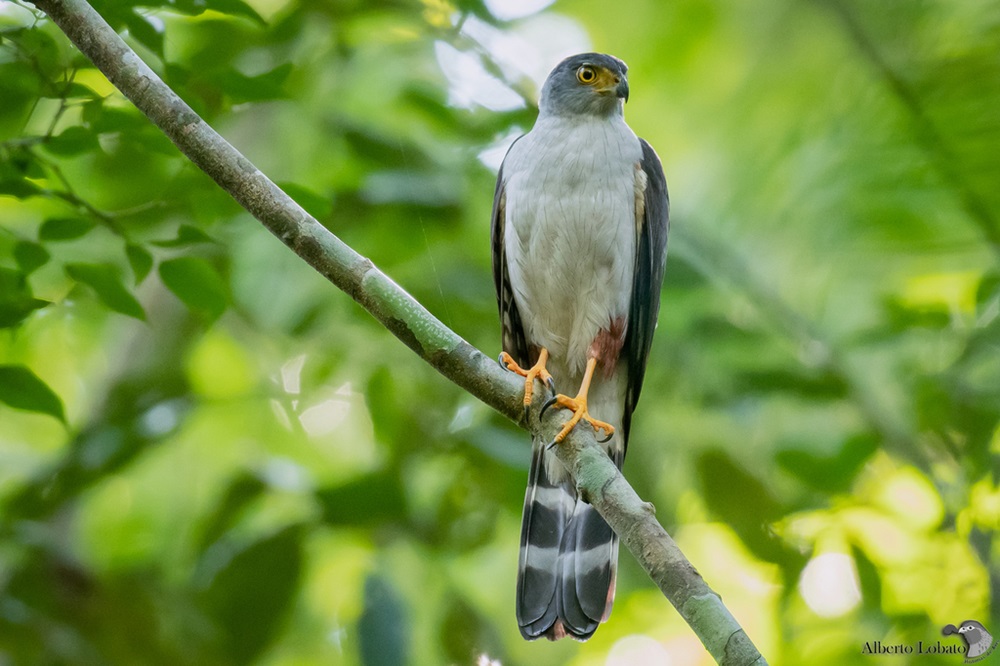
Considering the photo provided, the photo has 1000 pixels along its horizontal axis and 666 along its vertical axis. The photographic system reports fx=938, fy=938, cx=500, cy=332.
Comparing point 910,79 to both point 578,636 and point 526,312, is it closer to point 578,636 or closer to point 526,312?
point 526,312

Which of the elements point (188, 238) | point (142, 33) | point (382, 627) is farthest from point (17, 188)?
point (382, 627)

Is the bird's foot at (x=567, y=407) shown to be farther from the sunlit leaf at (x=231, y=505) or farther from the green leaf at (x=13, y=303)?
the green leaf at (x=13, y=303)

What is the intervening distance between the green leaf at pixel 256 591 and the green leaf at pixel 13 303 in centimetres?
133

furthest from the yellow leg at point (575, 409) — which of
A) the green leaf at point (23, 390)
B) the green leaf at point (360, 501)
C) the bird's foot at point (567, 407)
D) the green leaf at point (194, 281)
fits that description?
the green leaf at point (23, 390)

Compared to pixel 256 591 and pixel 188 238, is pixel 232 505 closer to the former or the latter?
pixel 256 591

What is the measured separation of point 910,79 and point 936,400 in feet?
5.55

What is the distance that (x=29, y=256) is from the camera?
8.68ft

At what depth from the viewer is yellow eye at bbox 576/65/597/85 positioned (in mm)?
4160

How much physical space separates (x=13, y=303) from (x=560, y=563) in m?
2.20

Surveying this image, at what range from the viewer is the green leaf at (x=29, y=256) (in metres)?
2.63

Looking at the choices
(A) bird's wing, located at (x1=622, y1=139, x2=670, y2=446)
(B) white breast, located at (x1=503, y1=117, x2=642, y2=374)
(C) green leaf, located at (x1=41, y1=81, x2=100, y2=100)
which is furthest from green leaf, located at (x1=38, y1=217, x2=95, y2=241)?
(A) bird's wing, located at (x1=622, y1=139, x2=670, y2=446)

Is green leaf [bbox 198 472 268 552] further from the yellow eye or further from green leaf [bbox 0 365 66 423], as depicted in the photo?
the yellow eye

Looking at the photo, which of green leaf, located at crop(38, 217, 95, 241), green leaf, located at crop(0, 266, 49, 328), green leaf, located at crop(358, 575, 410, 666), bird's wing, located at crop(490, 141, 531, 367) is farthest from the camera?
bird's wing, located at crop(490, 141, 531, 367)

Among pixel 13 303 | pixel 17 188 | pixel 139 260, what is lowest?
pixel 13 303
